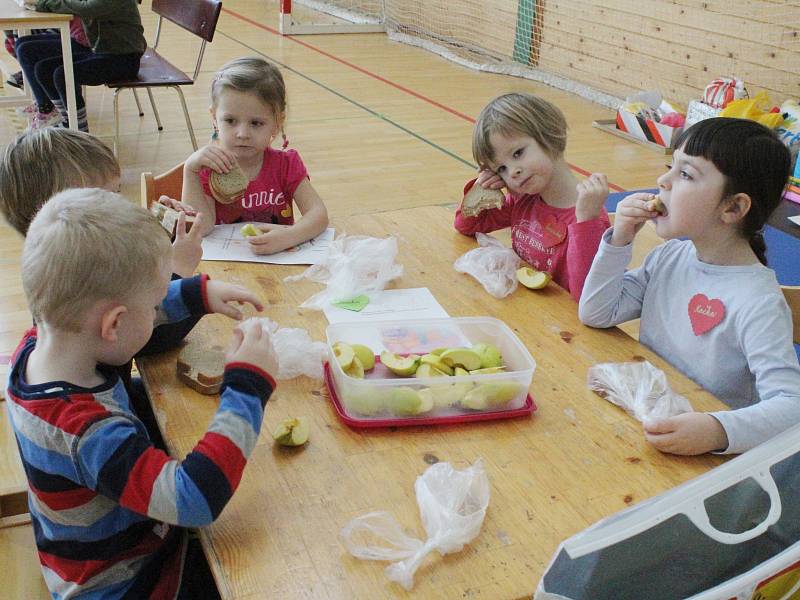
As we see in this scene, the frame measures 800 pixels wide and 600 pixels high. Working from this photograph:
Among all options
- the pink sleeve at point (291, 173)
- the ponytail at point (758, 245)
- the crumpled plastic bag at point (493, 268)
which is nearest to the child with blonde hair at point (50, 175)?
the crumpled plastic bag at point (493, 268)

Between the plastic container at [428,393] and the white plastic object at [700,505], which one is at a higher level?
the white plastic object at [700,505]

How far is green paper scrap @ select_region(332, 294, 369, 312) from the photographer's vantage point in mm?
1552

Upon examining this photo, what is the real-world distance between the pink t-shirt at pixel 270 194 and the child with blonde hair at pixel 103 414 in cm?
101

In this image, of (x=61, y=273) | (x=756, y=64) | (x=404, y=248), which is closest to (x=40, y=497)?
(x=61, y=273)

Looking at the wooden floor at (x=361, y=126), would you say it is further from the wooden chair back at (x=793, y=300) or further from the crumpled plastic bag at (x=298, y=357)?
the wooden chair back at (x=793, y=300)

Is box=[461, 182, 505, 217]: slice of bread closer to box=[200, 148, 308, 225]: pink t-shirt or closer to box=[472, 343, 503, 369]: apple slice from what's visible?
box=[200, 148, 308, 225]: pink t-shirt

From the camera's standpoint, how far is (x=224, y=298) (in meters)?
1.40

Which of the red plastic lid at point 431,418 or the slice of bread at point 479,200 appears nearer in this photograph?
the red plastic lid at point 431,418

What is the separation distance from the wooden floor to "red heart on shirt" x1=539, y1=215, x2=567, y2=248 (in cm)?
175

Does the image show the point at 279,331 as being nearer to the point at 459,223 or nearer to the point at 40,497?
the point at 40,497

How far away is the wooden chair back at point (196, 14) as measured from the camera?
3.94 m

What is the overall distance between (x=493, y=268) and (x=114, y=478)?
964 mm

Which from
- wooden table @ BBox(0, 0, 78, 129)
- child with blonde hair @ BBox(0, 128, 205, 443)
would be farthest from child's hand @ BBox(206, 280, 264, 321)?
wooden table @ BBox(0, 0, 78, 129)

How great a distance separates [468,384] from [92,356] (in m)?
0.53
